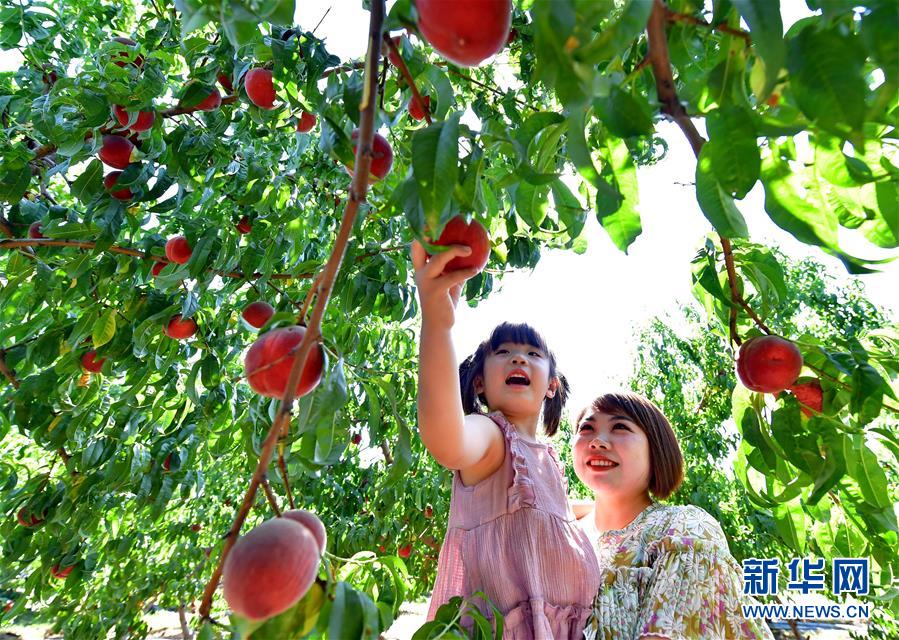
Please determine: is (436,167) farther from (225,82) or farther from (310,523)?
(225,82)

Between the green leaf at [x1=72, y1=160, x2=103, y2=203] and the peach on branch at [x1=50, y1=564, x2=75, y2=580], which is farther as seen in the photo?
the peach on branch at [x1=50, y1=564, x2=75, y2=580]

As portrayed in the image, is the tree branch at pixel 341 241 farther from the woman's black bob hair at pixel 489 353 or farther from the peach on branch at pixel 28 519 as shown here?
the peach on branch at pixel 28 519

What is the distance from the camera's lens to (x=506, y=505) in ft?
4.61

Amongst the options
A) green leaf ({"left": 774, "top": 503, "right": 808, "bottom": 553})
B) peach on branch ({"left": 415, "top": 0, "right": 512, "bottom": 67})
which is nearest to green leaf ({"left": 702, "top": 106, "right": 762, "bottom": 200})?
peach on branch ({"left": 415, "top": 0, "right": 512, "bottom": 67})

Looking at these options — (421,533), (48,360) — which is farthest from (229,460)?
(48,360)

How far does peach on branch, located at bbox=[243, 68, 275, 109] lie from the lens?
1463 mm

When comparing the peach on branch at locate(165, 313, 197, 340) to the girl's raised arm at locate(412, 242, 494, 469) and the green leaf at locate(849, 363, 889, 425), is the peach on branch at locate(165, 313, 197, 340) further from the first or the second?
the green leaf at locate(849, 363, 889, 425)

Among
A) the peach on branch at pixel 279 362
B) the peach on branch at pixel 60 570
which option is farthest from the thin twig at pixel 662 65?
the peach on branch at pixel 60 570

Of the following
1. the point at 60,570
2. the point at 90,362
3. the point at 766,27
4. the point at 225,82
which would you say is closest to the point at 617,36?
the point at 766,27

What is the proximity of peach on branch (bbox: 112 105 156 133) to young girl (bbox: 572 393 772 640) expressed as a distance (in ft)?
4.77

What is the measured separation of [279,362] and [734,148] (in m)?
0.50

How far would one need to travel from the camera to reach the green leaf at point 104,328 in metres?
1.63

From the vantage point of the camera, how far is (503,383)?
5.46 feet

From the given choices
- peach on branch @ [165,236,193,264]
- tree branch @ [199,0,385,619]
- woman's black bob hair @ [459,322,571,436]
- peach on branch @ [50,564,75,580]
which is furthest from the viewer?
peach on branch @ [50,564,75,580]
